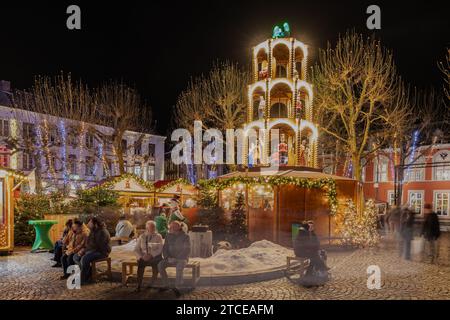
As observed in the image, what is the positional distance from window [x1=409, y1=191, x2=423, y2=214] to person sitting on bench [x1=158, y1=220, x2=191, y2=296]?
34686mm

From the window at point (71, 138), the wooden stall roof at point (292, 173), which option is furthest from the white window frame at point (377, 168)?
the window at point (71, 138)

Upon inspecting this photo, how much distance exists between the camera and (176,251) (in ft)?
28.2

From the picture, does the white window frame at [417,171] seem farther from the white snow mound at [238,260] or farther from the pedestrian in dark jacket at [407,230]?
the white snow mound at [238,260]

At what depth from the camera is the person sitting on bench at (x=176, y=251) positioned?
8594 mm

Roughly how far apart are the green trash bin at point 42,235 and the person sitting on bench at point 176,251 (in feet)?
25.8

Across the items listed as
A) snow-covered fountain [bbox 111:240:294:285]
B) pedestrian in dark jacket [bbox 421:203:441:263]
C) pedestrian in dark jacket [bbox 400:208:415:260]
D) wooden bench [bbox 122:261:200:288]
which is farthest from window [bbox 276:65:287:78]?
wooden bench [bbox 122:261:200:288]

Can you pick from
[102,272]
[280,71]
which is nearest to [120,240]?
[102,272]

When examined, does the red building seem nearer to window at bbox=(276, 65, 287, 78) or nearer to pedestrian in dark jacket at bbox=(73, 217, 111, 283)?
window at bbox=(276, 65, 287, 78)

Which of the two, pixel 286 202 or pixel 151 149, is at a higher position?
pixel 151 149

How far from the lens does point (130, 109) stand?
28.7 m

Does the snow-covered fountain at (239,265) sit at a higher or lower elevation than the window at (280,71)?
lower

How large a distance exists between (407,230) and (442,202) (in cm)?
2697

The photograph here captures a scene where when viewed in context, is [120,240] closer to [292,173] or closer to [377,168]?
[292,173]
